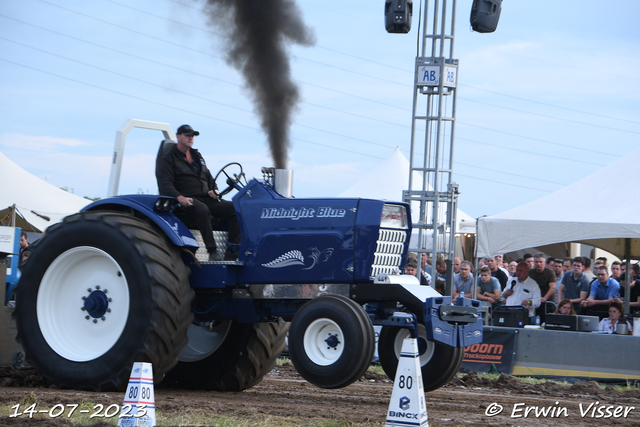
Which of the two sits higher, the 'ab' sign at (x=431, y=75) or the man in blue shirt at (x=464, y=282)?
the 'ab' sign at (x=431, y=75)

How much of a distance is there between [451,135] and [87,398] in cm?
703

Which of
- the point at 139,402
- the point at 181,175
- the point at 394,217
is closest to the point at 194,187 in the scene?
the point at 181,175

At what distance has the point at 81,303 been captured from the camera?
6363 millimetres

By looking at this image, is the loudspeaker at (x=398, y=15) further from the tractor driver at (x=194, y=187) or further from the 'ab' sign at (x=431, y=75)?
the tractor driver at (x=194, y=187)

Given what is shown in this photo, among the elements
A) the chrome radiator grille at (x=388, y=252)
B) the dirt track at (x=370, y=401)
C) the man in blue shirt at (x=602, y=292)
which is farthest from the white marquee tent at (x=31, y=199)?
the chrome radiator grille at (x=388, y=252)

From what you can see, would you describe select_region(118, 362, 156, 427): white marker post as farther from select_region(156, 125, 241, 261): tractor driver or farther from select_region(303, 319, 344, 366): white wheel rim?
select_region(156, 125, 241, 261): tractor driver

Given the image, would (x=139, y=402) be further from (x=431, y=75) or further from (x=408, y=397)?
(x=431, y=75)

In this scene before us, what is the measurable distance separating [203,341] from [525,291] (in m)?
5.92

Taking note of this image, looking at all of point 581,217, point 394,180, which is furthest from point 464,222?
point 581,217

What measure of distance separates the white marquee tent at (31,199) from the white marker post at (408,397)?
14815mm

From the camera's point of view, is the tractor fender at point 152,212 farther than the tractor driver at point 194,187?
No

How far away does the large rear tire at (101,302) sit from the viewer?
19.2 feet

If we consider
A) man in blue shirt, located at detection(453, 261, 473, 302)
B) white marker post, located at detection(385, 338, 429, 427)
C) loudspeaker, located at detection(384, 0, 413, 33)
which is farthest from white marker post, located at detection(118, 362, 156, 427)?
man in blue shirt, located at detection(453, 261, 473, 302)

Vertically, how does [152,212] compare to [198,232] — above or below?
above
